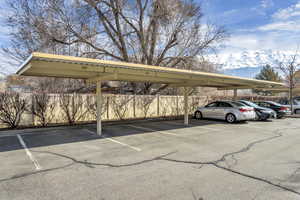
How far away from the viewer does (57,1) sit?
43.9 ft

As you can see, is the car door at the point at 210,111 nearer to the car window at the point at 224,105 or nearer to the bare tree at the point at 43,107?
the car window at the point at 224,105

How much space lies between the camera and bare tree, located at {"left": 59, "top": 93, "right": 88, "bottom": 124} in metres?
10.7

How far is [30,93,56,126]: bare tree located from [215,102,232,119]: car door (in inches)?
410

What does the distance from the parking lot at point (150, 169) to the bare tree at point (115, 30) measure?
978cm

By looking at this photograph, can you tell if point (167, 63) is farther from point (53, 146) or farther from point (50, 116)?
point (53, 146)

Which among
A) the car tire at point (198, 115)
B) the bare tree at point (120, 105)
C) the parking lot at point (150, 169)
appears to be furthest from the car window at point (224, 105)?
the bare tree at point (120, 105)

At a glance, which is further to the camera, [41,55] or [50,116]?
[50,116]

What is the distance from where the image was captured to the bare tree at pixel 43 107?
978 centimetres

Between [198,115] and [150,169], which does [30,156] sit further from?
[198,115]

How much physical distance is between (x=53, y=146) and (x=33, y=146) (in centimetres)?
67

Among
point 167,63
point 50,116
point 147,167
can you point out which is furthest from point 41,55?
point 167,63

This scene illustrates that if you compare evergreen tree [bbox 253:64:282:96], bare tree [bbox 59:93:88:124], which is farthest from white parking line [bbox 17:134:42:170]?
evergreen tree [bbox 253:64:282:96]

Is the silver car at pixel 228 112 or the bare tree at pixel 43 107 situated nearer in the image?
the bare tree at pixel 43 107

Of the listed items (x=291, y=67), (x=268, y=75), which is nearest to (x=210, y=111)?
(x=291, y=67)
